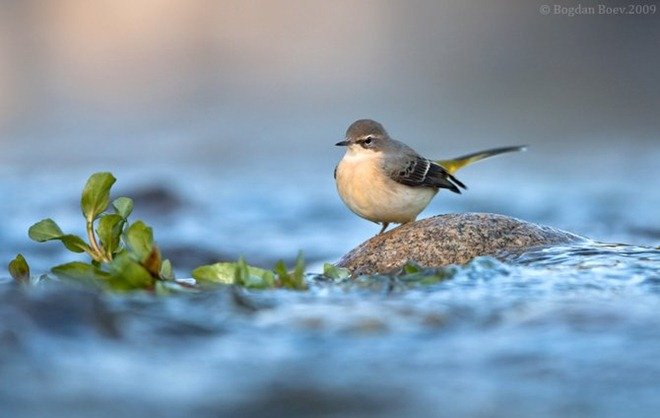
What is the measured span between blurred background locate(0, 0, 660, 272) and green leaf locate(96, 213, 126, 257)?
5.40 metres

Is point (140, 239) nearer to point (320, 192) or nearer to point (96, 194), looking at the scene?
point (96, 194)

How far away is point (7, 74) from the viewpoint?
2472cm

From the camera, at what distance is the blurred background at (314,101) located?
15000 mm

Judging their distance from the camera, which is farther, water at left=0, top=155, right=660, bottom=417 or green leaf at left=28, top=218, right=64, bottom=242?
green leaf at left=28, top=218, right=64, bottom=242

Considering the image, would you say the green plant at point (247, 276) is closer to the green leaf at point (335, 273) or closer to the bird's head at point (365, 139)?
the green leaf at point (335, 273)

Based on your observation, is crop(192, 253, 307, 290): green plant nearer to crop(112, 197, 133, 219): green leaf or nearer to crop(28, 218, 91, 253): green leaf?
crop(112, 197, 133, 219): green leaf

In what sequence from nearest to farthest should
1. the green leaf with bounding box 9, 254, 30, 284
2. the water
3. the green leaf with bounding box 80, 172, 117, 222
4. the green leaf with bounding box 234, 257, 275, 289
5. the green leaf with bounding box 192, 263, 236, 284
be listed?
the water → the green leaf with bounding box 234, 257, 275, 289 → the green leaf with bounding box 192, 263, 236, 284 → the green leaf with bounding box 80, 172, 117, 222 → the green leaf with bounding box 9, 254, 30, 284

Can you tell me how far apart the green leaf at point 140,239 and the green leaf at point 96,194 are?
0.44m

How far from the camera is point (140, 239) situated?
18.9ft

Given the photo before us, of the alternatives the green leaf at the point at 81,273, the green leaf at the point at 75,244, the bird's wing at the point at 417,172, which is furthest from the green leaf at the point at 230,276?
the bird's wing at the point at 417,172

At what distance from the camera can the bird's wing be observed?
27.2 ft

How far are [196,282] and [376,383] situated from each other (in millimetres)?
1937

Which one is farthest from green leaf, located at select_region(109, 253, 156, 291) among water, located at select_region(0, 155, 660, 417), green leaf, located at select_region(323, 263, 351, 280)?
green leaf, located at select_region(323, 263, 351, 280)

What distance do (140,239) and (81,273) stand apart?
362mm
